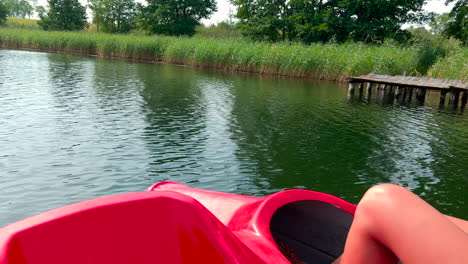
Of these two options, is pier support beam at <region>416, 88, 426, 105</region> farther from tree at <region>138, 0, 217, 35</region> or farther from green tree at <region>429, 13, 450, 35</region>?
tree at <region>138, 0, 217, 35</region>

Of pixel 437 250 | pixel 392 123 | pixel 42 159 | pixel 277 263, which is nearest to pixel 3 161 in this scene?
pixel 42 159

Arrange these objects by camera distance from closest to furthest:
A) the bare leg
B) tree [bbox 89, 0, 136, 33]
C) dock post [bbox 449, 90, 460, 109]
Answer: the bare leg < dock post [bbox 449, 90, 460, 109] < tree [bbox 89, 0, 136, 33]

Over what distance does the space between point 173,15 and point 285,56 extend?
24.7 metres

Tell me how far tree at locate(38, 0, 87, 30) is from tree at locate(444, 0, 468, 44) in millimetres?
39772

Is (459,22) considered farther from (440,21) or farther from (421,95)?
(440,21)

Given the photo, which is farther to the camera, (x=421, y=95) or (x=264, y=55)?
(x=264, y=55)

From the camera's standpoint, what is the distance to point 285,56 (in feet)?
65.3

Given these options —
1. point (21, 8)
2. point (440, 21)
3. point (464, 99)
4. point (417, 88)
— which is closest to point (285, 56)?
point (417, 88)

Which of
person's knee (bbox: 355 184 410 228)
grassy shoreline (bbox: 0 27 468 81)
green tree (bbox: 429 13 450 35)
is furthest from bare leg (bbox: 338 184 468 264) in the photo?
green tree (bbox: 429 13 450 35)

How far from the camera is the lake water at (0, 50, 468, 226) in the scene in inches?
206

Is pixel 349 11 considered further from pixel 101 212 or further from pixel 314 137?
pixel 101 212

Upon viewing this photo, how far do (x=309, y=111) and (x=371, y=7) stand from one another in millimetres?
21788

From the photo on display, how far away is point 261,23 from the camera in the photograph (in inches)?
1332

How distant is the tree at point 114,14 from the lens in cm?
4909
